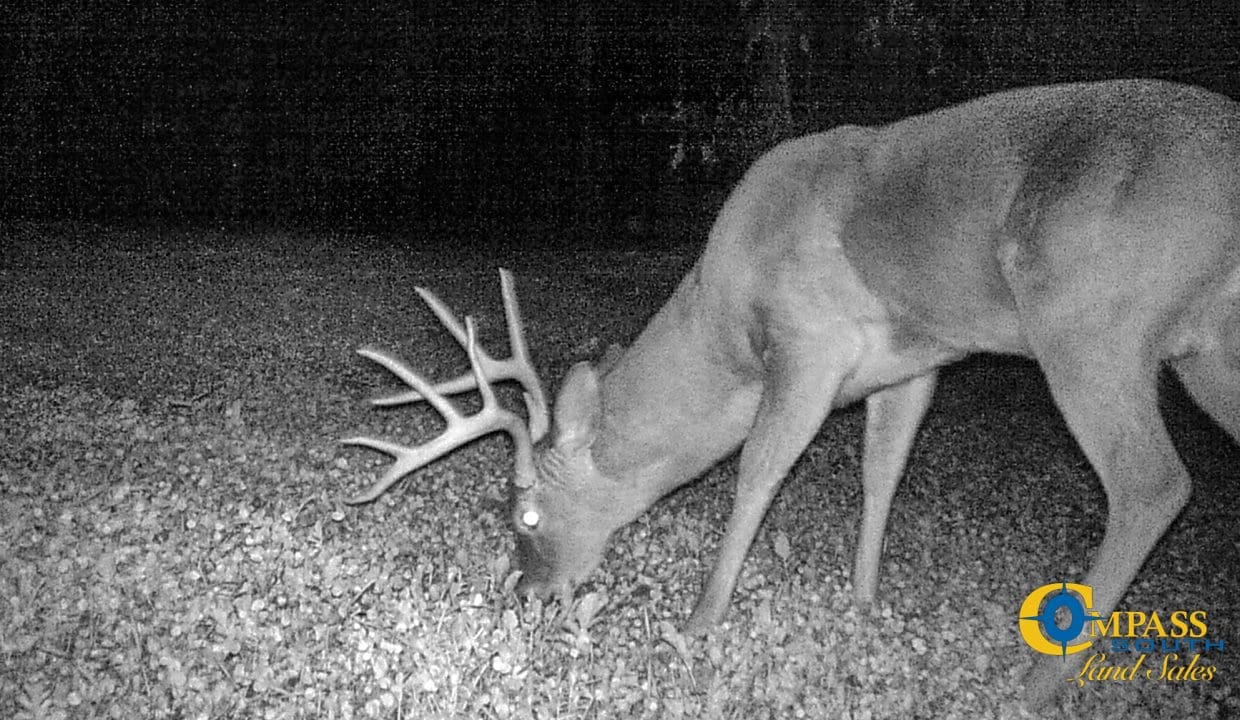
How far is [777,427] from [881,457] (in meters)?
0.84

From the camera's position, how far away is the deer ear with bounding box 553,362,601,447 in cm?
509

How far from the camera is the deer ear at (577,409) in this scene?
5.09 metres

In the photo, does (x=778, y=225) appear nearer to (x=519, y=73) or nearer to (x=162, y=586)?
(x=162, y=586)

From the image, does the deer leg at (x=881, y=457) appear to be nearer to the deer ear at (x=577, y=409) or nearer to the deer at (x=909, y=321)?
the deer at (x=909, y=321)

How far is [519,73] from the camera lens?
14352mm

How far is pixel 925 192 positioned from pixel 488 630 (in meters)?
2.33

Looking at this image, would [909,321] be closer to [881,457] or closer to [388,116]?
[881,457]

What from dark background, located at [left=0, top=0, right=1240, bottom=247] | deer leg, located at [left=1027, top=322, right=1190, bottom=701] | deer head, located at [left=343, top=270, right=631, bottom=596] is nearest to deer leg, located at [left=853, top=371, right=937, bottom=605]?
deer head, located at [left=343, top=270, right=631, bottom=596]

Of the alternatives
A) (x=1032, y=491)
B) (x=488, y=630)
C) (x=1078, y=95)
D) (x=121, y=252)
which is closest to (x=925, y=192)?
(x=1078, y=95)

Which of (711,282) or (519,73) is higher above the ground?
(711,282)

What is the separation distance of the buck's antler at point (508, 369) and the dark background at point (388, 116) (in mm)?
8069

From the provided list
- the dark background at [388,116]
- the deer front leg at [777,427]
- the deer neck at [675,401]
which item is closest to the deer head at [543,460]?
the deer neck at [675,401]

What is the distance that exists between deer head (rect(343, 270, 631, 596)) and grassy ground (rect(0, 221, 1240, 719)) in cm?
19

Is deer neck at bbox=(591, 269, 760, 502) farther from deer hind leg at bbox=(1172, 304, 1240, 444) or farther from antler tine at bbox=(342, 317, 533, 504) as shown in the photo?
deer hind leg at bbox=(1172, 304, 1240, 444)
